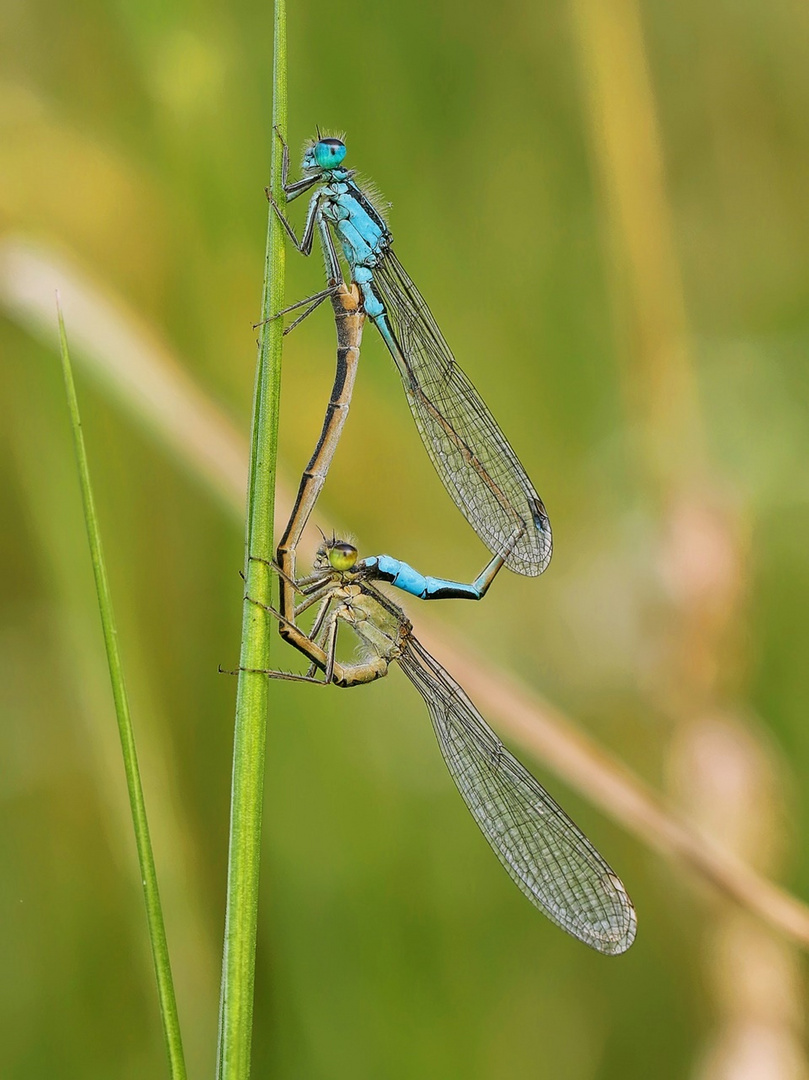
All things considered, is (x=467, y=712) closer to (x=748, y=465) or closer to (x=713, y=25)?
(x=748, y=465)

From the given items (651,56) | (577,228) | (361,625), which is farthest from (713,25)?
(361,625)

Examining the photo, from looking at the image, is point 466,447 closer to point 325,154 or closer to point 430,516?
point 430,516

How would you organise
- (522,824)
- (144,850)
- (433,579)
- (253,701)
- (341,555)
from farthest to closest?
(433,579)
(522,824)
(341,555)
(253,701)
(144,850)

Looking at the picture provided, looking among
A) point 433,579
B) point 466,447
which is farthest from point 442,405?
point 433,579

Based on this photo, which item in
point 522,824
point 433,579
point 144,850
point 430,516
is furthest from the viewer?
point 430,516

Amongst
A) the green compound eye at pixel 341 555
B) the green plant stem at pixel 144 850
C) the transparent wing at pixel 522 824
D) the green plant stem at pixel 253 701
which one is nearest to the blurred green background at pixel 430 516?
the transparent wing at pixel 522 824

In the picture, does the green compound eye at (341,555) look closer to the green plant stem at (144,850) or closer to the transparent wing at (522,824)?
the transparent wing at (522,824)

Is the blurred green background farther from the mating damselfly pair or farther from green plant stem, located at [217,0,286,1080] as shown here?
green plant stem, located at [217,0,286,1080]
